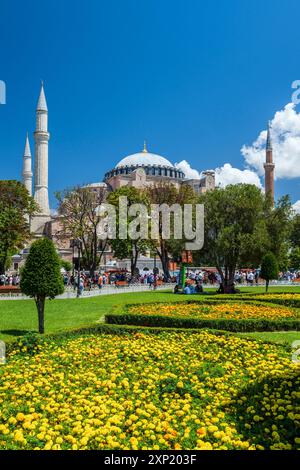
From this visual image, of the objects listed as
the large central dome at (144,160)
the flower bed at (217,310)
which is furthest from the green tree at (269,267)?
the large central dome at (144,160)

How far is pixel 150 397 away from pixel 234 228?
1816 centimetres

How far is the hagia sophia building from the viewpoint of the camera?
49.1 m

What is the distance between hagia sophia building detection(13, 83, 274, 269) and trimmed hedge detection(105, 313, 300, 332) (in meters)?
26.3

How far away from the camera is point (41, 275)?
404 inches

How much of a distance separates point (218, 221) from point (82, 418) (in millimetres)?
19056

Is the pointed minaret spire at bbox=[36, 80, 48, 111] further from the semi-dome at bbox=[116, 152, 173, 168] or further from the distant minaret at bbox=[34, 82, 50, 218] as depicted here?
the semi-dome at bbox=[116, 152, 173, 168]

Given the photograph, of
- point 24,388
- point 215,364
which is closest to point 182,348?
point 215,364

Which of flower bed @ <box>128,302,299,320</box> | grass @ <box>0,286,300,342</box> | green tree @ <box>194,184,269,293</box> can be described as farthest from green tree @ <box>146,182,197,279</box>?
flower bed @ <box>128,302,299,320</box>

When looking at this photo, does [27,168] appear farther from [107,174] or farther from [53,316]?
[53,316]

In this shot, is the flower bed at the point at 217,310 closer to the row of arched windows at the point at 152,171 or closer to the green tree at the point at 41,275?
the green tree at the point at 41,275

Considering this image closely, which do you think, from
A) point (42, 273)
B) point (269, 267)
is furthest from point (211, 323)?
point (269, 267)

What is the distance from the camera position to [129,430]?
4.39 metres

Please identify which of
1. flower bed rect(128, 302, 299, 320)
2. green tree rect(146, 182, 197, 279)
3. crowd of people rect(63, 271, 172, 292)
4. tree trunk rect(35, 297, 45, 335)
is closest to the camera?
tree trunk rect(35, 297, 45, 335)
